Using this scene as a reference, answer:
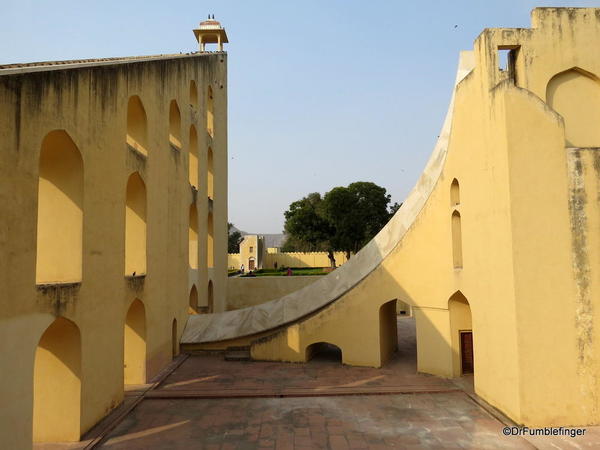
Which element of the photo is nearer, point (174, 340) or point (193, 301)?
point (174, 340)

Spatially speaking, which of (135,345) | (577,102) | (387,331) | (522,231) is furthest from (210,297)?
(577,102)

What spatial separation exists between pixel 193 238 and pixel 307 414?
8.57m

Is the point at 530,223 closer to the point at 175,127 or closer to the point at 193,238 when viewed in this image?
the point at 175,127

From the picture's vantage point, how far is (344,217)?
33219mm

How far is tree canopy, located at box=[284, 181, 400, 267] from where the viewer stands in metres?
33.2

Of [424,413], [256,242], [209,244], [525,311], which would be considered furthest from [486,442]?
[256,242]

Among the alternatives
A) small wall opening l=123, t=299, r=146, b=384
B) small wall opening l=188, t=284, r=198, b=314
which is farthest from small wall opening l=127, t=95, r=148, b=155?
small wall opening l=188, t=284, r=198, b=314

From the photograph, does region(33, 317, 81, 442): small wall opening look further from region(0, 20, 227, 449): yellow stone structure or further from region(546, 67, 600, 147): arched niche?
region(546, 67, 600, 147): arched niche

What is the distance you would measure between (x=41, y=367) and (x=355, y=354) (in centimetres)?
714

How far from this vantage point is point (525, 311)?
23.2ft

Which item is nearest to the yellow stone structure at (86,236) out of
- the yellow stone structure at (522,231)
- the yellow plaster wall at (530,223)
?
the yellow stone structure at (522,231)

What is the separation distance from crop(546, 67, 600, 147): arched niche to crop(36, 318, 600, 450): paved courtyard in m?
5.05

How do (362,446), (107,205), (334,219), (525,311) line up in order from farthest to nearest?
(334,219) < (107,205) < (525,311) < (362,446)

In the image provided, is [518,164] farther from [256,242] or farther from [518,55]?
[256,242]
